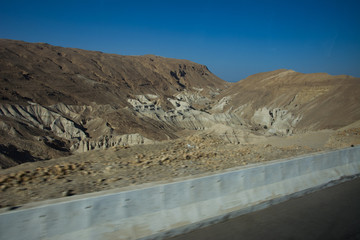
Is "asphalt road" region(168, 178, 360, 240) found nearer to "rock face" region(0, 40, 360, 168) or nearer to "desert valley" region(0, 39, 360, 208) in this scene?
"desert valley" region(0, 39, 360, 208)

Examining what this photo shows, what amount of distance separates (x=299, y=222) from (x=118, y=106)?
48336 millimetres

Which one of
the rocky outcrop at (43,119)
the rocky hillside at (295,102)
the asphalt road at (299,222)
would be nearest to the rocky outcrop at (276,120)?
the rocky hillside at (295,102)

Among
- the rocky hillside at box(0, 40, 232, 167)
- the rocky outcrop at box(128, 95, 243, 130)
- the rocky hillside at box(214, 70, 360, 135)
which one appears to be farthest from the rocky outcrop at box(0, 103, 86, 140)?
the rocky hillside at box(214, 70, 360, 135)

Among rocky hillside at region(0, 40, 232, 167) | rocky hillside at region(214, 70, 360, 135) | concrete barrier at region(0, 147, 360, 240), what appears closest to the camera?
concrete barrier at region(0, 147, 360, 240)

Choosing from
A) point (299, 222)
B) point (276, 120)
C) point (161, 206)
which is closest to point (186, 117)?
point (276, 120)

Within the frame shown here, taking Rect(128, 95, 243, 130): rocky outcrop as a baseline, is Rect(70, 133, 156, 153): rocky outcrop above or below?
below

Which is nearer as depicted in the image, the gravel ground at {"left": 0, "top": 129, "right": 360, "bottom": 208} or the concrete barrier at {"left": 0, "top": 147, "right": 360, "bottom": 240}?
the concrete barrier at {"left": 0, "top": 147, "right": 360, "bottom": 240}

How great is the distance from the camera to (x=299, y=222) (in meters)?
4.42

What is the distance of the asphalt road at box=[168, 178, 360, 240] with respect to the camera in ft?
13.1

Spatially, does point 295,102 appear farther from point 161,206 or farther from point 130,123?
point 161,206

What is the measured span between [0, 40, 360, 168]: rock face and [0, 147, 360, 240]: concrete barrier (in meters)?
20.6

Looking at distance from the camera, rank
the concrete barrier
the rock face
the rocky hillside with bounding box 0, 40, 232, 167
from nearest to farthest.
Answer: the concrete barrier, the rocky hillside with bounding box 0, 40, 232, 167, the rock face

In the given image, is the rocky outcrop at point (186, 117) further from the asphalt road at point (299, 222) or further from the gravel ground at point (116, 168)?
the asphalt road at point (299, 222)

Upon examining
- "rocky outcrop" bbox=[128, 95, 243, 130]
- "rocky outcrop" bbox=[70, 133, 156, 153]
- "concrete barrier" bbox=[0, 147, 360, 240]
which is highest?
"rocky outcrop" bbox=[128, 95, 243, 130]
